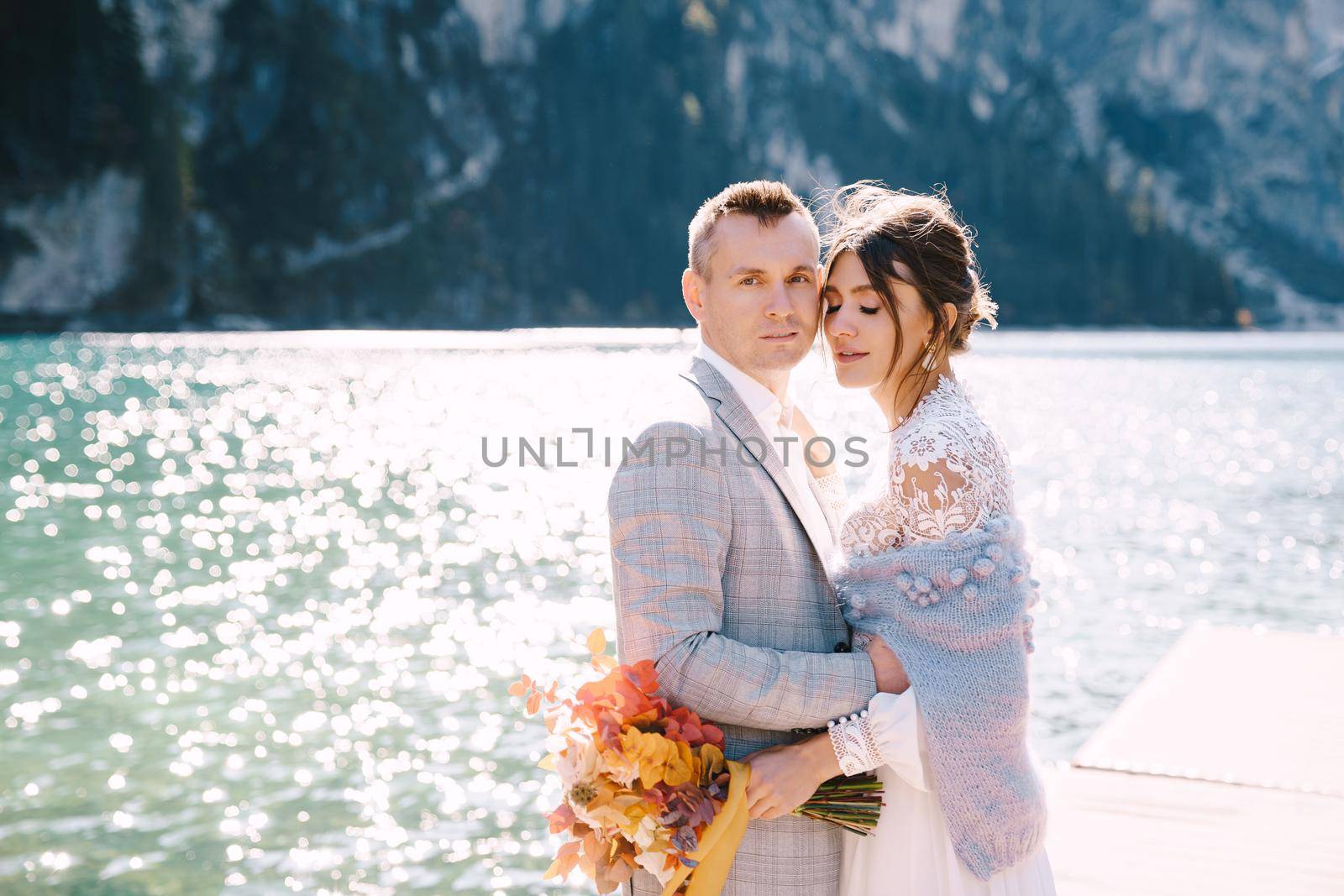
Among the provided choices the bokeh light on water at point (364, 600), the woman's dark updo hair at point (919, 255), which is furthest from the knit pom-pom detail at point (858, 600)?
the bokeh light on water at point (364, 600)

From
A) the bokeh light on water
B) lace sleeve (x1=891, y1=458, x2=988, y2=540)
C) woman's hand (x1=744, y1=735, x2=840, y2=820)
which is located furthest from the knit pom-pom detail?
the bokeh light on water

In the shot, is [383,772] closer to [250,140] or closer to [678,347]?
[678,347]

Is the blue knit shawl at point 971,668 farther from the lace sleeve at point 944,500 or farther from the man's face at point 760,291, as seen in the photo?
the man's face at point 760,291

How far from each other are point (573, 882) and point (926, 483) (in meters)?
6.35

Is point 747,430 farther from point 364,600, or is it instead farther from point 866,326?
point 364,600

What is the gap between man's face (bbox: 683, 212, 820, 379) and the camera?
3289 mm

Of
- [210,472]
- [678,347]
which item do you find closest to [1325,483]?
[210,472]

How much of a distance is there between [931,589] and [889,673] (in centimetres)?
24

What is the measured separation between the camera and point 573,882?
28.3 feet

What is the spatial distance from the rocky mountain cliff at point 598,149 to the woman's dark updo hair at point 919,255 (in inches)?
3657

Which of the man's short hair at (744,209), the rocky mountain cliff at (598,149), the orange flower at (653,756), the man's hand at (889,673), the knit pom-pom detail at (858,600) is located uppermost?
the rocky mountain cliff at (598,149)

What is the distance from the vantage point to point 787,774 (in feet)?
10.1

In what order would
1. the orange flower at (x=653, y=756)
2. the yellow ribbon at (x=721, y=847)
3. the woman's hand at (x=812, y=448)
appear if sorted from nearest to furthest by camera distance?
the orange flower at (x=653, y=756)
the yellow ribbon at (x=721, y=847)
the woman's hand at (x=812, y=448)

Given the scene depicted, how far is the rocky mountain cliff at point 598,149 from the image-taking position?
96750mm
